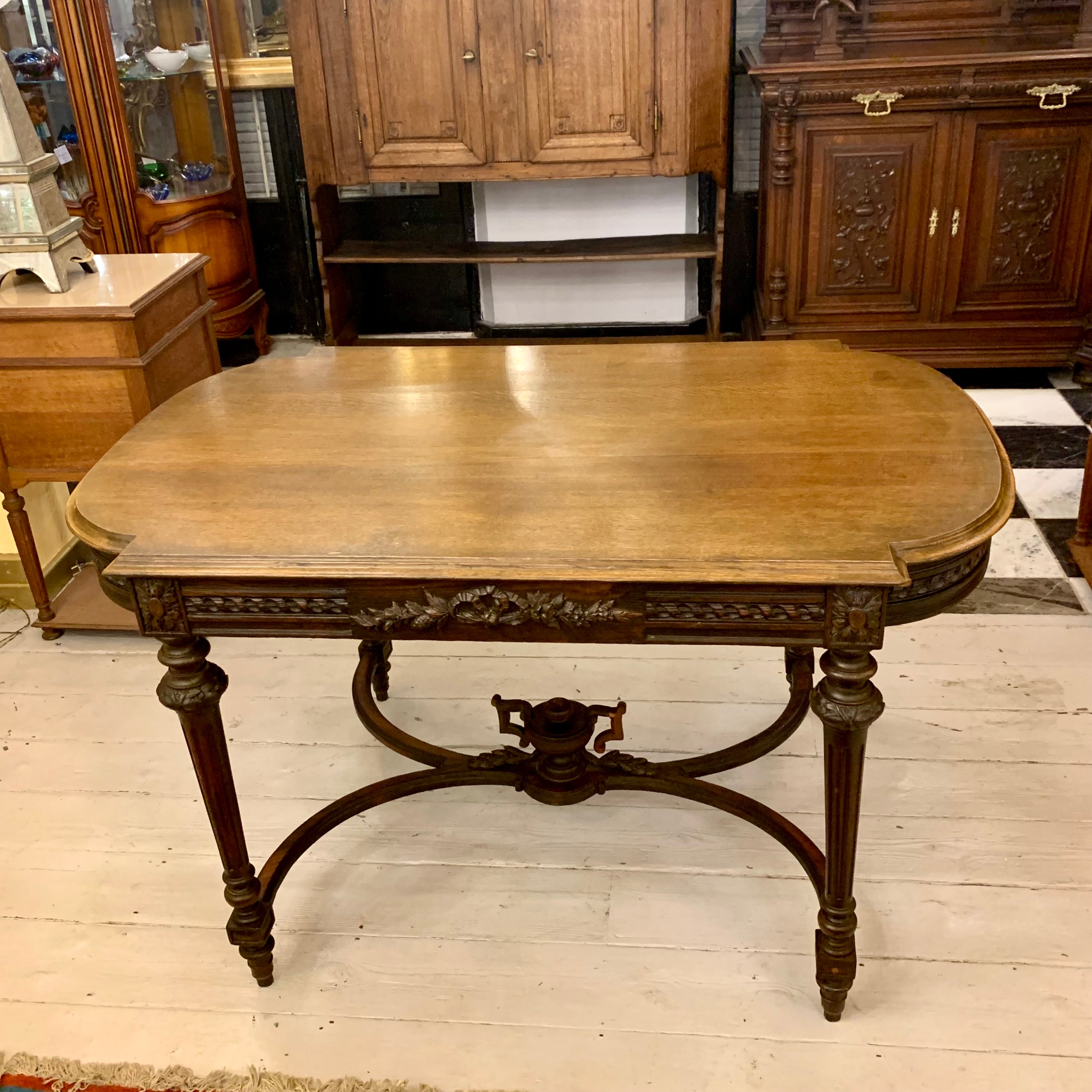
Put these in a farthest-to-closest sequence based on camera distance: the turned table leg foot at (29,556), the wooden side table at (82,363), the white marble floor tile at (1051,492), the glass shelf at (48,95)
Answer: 1. the glass shelf at (48,95)
2. the white marble floor tile at (1051,492)
3. the turned table leg foot at (29,556)
4. the wooden side table at (82,363)

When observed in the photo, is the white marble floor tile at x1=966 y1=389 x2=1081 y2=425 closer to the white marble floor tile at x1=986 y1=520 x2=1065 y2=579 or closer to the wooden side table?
the white marble floor tile at x1=986 y1=520 x2=1065 y2=579

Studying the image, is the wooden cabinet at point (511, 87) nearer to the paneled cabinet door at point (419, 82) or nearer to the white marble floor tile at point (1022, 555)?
the paneled cabinet door at point (419, 82)

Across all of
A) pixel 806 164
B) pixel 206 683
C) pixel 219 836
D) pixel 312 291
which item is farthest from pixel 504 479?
pixel 312 291

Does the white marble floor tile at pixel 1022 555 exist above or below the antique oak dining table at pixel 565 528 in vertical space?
below

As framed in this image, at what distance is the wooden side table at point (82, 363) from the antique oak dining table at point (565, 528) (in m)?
0.49

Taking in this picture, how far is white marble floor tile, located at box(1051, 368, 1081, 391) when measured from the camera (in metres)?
4.13

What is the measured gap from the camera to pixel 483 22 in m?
3.87

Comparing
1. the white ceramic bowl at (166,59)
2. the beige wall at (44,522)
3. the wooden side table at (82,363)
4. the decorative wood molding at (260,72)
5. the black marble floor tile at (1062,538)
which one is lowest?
the black marble floor tile at (1062,538)

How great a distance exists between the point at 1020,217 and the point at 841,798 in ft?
9.52

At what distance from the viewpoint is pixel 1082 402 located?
4.03 metres

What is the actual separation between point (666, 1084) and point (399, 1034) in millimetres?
428

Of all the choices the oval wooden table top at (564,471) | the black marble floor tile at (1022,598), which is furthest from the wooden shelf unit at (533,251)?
the oval wooden table top at (564,471)

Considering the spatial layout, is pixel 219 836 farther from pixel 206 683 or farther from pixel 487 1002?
pixel 487 1002

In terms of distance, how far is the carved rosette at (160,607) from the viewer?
5.30 ft
